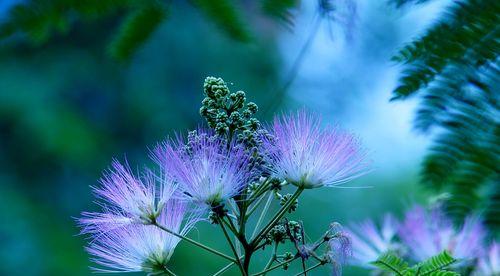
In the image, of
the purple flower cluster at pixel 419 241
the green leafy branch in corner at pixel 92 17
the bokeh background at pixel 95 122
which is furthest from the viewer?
the bokeh background at pixel 95 122

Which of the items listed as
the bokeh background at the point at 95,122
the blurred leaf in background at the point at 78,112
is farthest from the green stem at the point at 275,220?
the blurred leaf in background at the point at 78,112

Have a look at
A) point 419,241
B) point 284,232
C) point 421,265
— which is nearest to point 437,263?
Result: point 421,265

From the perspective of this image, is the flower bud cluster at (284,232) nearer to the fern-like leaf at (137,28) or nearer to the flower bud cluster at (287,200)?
the flower bud cluster at (287,200)

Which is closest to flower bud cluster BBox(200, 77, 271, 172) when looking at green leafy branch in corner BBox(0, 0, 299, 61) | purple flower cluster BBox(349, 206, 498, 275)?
purple flower cluster BBox(349, 206, 498, 275)

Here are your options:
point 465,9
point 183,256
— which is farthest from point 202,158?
point 183,256

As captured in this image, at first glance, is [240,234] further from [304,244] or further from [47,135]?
[47,135]

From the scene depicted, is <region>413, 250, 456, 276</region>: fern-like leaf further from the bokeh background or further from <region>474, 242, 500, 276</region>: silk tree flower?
the bokeh background
